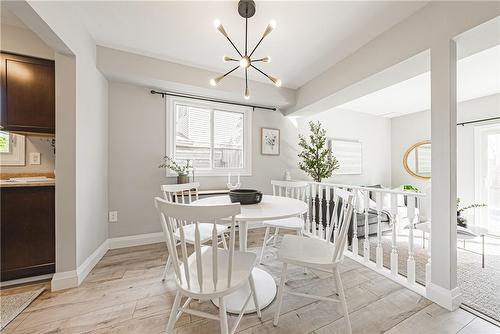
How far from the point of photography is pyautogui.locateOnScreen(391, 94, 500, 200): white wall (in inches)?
147

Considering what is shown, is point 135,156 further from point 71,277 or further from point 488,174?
point 488,174

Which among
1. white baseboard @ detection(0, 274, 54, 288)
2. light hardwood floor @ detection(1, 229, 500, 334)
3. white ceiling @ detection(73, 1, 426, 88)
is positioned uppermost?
white ceiling @ detection(73, 1, 426, 88)

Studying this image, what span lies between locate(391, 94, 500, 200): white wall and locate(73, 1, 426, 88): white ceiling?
11.5 ft

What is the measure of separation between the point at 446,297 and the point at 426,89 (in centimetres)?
338

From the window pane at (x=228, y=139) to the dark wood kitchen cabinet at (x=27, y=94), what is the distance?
1.92m

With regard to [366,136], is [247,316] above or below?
below

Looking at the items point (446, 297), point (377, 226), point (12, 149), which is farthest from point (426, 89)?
point (12, 149)

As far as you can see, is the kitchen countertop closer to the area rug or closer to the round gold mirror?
the area rug

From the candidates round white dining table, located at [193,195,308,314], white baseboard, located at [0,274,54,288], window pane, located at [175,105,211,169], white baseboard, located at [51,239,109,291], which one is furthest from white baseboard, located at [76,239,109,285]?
window pane, located at [175,105,211,169]

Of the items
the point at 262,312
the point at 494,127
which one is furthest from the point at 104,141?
the point at 494,127

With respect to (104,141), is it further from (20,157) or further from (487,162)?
(487,162)

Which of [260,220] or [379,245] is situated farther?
[379,245]

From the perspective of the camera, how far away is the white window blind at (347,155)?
455cm

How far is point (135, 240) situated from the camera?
2.68 metres
